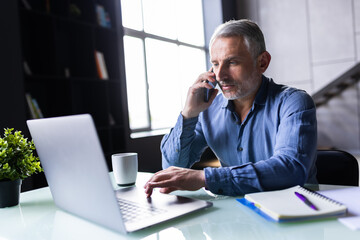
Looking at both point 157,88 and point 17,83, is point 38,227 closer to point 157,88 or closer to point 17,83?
point 17,83

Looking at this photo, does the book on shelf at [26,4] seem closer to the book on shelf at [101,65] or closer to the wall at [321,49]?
the book on shelf at [101,65]

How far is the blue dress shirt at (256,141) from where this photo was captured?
937 mm

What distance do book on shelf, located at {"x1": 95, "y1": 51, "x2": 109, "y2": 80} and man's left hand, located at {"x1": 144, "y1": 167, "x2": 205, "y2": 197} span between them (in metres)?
2.55

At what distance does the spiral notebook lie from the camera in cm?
70

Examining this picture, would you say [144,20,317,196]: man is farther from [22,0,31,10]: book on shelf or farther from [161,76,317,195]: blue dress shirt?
[22,0,31,10]: book on shelf

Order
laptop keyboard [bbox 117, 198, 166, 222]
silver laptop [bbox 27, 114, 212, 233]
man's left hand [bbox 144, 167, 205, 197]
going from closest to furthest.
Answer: silver laptop [bbox 27, 114, 212, 233]
laptop keyboard [bbox 117, 198, 166, 222]
man's left hand [bbox 144, 167, 205, 197]

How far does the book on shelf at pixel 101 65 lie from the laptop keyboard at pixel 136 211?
2.61m

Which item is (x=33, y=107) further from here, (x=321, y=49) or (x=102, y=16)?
(x=321, y=49)

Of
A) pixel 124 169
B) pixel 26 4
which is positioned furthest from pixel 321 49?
pixel 124 169

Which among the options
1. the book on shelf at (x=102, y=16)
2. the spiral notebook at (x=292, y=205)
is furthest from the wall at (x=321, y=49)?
the spiral notebook at (x=292, y=205)

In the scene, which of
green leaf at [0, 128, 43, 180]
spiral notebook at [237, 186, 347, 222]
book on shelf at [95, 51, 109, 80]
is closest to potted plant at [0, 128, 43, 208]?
green leaf at [0, 128, 43, 180]

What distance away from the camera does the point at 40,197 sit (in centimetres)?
110

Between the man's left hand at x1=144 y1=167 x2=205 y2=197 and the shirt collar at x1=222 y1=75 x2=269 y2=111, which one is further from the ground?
the shirt collar at x1=222 y1=75 x2=269 y2=111

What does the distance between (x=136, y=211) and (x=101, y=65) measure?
8.98 feet
